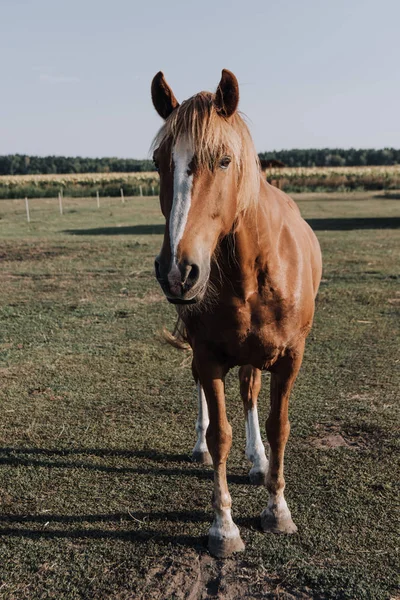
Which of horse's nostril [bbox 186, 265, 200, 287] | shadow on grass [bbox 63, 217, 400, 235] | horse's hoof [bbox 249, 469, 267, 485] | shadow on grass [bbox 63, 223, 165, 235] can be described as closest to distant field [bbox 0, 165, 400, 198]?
shadow on grass [bbox 63, 217, 400, 235]

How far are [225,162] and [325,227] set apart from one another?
17.7 meters

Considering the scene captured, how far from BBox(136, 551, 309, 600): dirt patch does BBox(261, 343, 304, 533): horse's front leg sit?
1.09ft

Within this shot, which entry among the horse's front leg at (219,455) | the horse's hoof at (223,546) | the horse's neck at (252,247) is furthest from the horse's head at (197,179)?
the horse's hoof at (223,546)

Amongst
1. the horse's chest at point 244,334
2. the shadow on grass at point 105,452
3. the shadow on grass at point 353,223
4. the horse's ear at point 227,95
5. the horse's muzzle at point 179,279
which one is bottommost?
the shadow on grass at point 353,223

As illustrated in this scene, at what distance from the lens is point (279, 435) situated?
10.0 ft

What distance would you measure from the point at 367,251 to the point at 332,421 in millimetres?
9744

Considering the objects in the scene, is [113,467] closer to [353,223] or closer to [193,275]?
[193,275]

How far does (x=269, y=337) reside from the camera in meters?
2.76

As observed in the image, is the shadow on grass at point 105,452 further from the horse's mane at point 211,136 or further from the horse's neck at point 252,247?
the horse's mane at point 211,136

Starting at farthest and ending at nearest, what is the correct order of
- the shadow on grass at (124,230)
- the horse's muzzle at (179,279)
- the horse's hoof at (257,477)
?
the shadow on grass at (124,230)
the horse's hoof at (257,477)
the horse's muzzle at (179,279)

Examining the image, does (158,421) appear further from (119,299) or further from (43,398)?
(119,299)

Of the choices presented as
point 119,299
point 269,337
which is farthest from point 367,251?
point 269,337

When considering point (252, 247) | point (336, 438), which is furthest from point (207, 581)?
point (336, 438)

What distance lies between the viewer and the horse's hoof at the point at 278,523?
2.94 m
